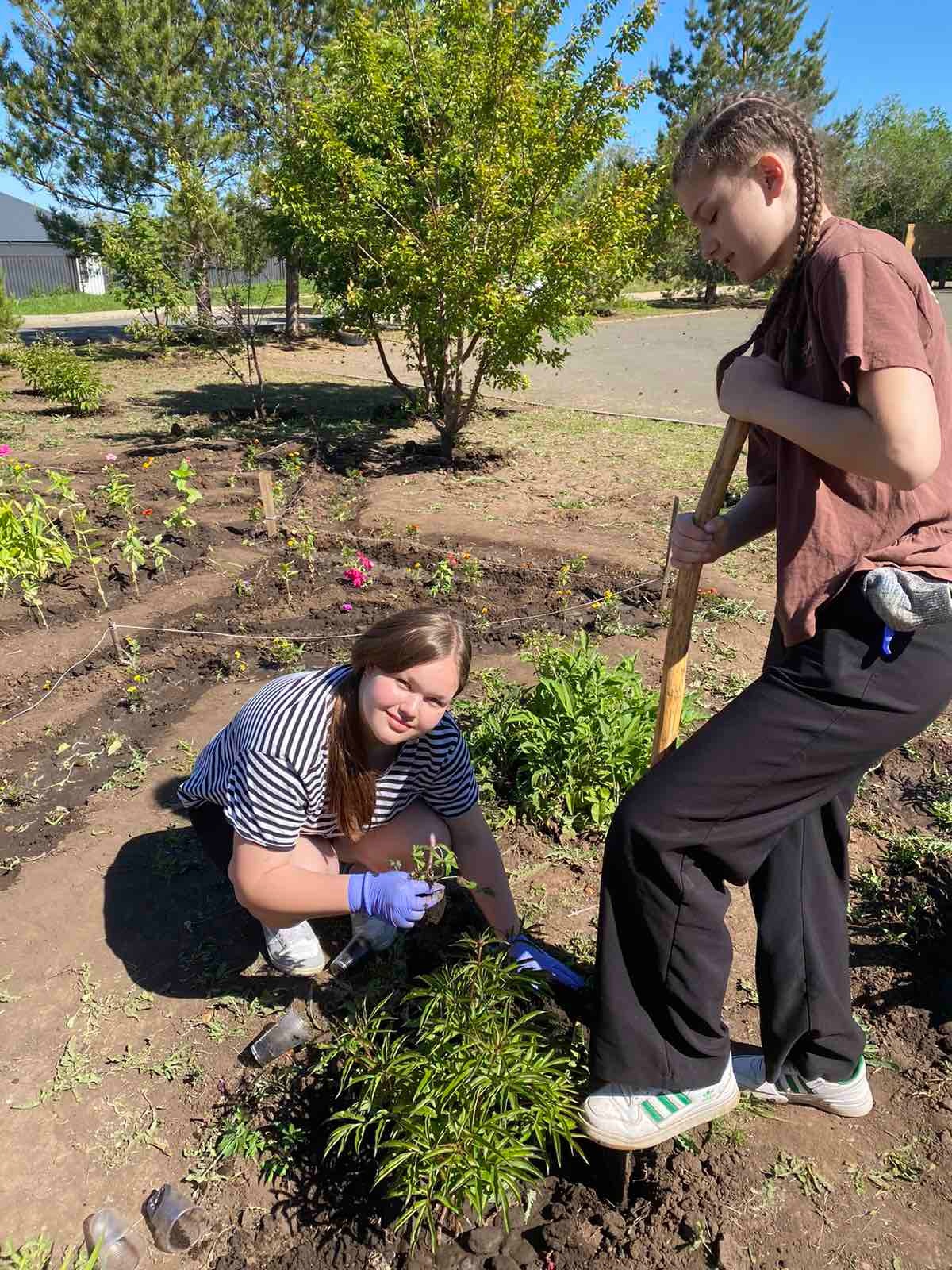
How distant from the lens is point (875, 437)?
4.09 ft

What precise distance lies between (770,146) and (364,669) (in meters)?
1.26

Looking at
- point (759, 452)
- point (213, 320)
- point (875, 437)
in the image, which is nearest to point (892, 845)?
point (759, 452)

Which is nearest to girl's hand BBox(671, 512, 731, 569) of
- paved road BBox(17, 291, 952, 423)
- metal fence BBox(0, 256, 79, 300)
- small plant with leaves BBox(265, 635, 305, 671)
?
small plant with leaves BBox(265, 635, 305, 671)

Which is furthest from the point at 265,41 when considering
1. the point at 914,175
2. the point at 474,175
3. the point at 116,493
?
the point at 914,175

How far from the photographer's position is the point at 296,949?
Result: 2.22m

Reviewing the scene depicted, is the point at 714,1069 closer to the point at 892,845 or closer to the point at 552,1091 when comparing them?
the point at 552,1091

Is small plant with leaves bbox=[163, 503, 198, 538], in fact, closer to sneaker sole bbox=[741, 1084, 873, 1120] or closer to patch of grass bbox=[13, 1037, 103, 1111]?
patch of grass bbox=[13, 1037, 103, 1111]

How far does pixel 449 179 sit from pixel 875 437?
7153 millimetres

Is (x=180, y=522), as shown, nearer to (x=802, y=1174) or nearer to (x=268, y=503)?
(x=268, y=503)

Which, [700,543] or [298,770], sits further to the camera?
[298,770]

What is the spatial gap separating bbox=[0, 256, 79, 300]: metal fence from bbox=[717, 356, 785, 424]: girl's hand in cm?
4417

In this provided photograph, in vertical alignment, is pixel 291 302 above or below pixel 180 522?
above

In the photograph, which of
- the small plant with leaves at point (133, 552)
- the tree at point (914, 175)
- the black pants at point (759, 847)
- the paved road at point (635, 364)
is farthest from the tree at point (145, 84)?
the tree at point (914, 175)

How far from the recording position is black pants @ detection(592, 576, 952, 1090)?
142cm
